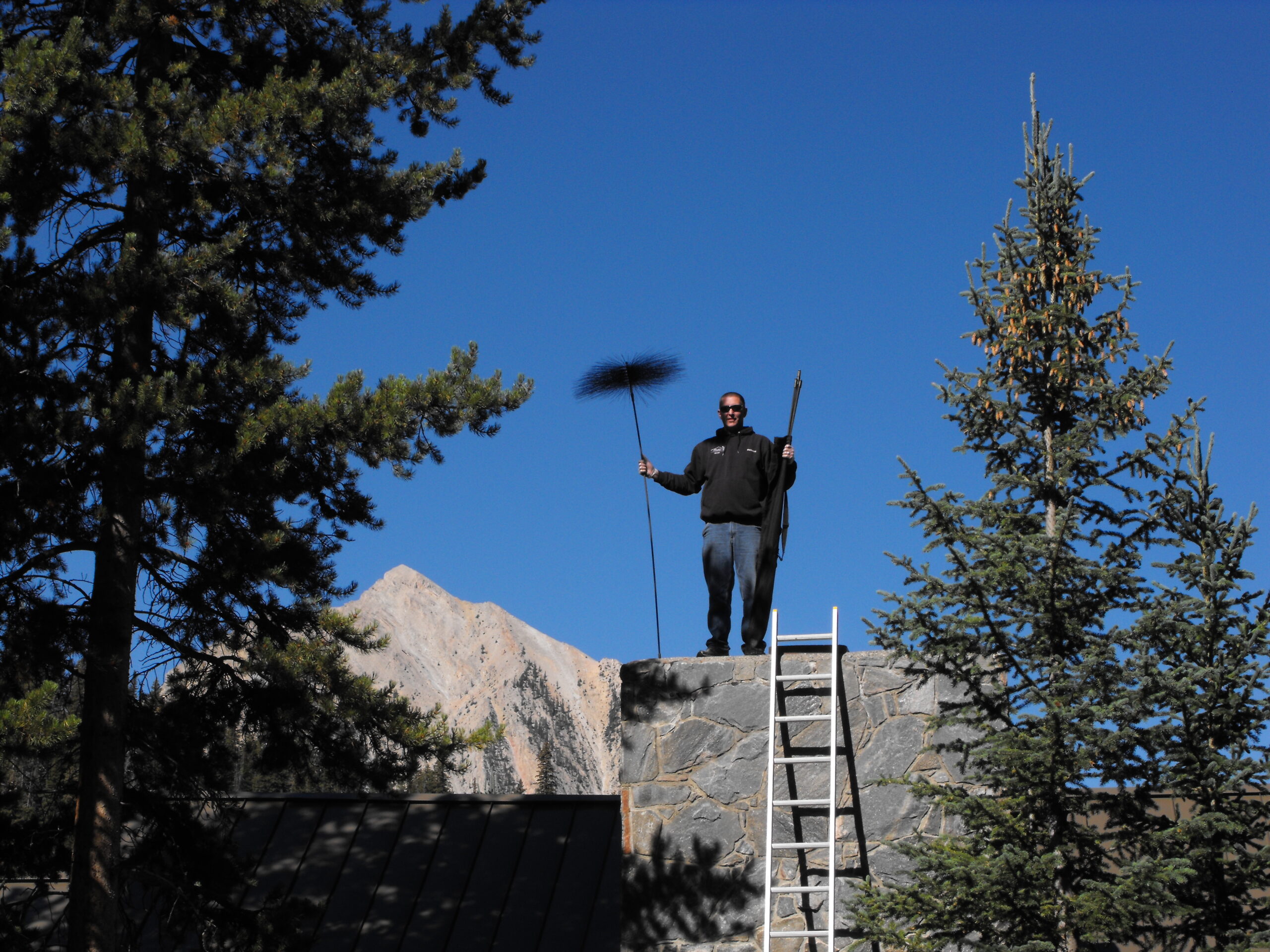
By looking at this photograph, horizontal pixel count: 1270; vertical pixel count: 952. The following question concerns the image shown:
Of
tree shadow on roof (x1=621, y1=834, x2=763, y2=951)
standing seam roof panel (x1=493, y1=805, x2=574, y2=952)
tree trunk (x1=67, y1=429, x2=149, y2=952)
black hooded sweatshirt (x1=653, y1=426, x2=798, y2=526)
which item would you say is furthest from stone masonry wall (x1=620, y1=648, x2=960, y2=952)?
tree trunk (x1=67, y1=429, x2=149, y2=952)

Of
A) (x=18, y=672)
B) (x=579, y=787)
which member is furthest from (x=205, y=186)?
(x=579, y=787)

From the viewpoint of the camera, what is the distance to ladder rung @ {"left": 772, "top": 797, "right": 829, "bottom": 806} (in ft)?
23.5

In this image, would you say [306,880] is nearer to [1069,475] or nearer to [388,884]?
[388,884]

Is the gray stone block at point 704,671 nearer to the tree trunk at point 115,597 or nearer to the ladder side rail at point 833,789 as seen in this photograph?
the ladder side rail at point 833,789

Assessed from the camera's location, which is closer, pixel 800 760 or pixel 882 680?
pixel 800 760

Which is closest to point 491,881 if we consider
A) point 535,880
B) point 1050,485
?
point 535,880

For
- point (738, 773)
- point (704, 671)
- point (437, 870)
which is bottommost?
point (437, 870)

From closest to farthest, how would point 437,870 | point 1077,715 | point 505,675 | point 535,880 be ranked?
point 1077,715
point 535,880
point 437,870
point 505,675

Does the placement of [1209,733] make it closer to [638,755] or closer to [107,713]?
[638,755]

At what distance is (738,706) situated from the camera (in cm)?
794

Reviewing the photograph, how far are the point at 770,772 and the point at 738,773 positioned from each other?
26.6 inches

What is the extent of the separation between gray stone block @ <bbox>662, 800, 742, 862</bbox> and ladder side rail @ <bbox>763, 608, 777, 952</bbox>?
29cm

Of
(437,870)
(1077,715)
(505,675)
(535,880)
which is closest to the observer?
(1077,715)

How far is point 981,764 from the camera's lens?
6.87 meters
